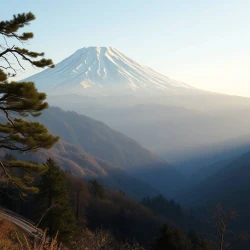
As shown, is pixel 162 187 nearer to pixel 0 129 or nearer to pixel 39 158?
Result: pixel 39 158

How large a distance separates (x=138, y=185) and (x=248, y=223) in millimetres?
68395

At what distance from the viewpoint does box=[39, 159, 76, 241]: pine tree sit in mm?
18797

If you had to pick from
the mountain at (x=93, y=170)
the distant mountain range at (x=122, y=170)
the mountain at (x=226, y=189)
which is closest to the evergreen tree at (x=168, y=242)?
the mountain at (x=226, y=189)

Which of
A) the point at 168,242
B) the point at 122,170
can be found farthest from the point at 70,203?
the point at 122,170

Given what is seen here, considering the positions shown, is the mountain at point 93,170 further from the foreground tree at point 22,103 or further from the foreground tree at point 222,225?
the foreground tree at point 22,103

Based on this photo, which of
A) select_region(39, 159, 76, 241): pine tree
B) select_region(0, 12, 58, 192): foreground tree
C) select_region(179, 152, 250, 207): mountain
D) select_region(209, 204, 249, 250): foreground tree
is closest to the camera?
select_region(0, 12, 58, 192): foreground tree

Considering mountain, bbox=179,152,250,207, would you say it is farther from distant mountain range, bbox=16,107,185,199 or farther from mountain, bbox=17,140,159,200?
distant mountain range, bbox=16,107,185,199

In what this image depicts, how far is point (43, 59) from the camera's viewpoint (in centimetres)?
998

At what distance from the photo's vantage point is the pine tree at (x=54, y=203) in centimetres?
1880

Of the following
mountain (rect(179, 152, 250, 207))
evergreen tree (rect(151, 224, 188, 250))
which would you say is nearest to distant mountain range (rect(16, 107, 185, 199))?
mountain (rect(179, 152, 250, 207))

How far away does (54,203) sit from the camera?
18.9m

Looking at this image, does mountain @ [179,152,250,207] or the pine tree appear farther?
mountain @ [179,152,250,207]

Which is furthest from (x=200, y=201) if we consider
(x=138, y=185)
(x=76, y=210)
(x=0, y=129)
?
(x=0, y=129)

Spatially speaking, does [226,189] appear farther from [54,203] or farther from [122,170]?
[54,203]
